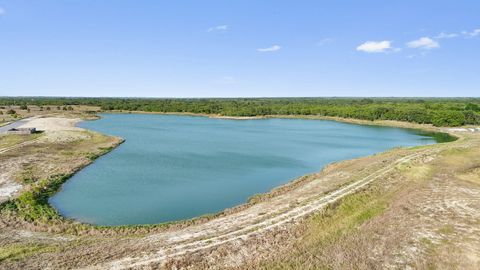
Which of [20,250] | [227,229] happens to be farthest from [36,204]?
[227,229]

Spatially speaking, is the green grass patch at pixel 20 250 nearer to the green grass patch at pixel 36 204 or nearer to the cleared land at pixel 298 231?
the cleared land at pixel 298 231

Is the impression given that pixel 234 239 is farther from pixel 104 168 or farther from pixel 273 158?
pixel 273 158

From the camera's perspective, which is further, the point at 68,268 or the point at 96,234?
the point at 96,234

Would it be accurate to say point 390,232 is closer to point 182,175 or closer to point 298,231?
point 298,231

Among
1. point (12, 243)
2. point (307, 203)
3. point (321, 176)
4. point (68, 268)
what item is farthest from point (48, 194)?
point (321, 176)

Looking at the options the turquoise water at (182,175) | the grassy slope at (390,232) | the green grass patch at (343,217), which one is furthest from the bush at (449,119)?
the green grass patch at (343,217)

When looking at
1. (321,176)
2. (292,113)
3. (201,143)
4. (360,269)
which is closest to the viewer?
(360,269)
